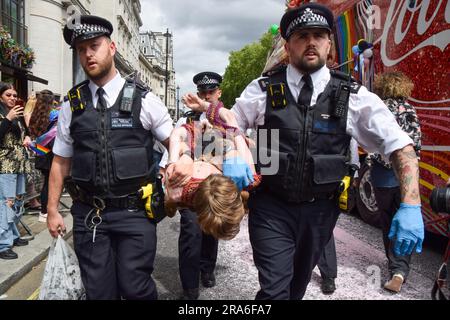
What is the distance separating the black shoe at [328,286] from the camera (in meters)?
3.69

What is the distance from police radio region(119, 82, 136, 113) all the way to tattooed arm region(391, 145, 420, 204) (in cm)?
168

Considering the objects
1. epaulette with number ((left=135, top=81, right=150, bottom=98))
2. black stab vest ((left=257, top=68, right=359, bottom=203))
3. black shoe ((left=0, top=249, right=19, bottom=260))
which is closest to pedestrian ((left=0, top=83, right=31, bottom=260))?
black shoe ((left=0, top=249, right=19, bottom=260))

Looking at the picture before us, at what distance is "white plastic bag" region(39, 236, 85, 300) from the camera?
245cm

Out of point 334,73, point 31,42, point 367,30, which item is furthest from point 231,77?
point 334,73

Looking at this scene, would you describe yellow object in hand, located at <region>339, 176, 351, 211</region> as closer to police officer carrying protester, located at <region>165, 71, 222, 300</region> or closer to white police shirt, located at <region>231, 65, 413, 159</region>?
white police shirt, located at <region>231, 65, 413, 159</region>

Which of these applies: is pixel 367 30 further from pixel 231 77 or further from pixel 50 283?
pixel 231 77

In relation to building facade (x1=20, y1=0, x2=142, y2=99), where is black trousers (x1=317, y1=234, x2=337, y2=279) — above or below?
below

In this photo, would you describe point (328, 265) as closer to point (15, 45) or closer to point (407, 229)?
point (407, 229)

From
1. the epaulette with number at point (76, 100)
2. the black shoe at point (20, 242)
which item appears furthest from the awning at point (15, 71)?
the epaulette with number at point (76, 100)

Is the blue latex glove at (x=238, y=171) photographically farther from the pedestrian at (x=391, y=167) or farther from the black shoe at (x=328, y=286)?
the pedestrian at (x=391, y=167)

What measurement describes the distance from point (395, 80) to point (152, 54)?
9524 cm

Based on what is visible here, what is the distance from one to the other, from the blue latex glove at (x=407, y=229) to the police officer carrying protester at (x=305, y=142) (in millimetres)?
193

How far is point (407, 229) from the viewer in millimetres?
2062

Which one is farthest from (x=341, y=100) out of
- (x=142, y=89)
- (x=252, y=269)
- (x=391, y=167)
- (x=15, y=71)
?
(x=15, y=71)
